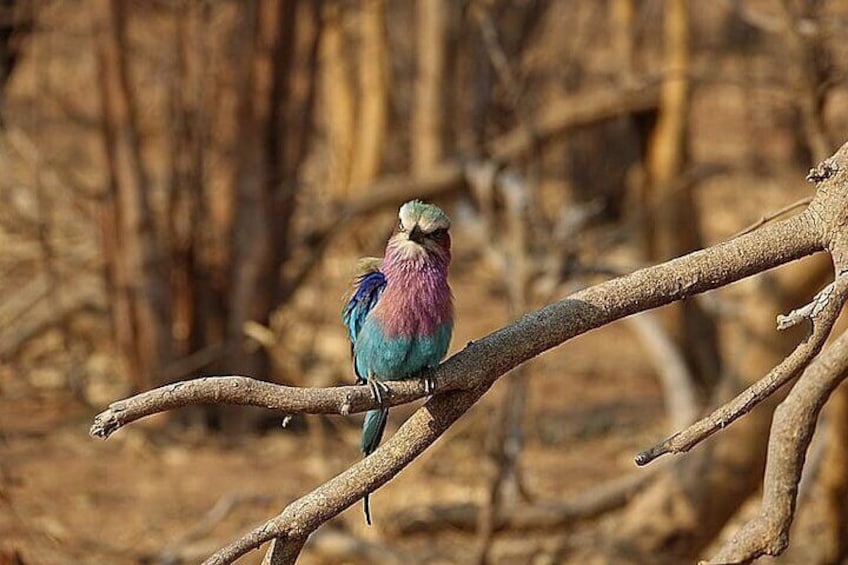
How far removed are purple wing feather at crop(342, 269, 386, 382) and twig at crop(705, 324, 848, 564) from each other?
2.20 feet

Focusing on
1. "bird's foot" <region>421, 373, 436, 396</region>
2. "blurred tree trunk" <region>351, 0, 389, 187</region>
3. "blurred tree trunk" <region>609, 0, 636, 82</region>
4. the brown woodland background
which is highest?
"blurred tree trunk" <region>351, 0, 389, 187</region>

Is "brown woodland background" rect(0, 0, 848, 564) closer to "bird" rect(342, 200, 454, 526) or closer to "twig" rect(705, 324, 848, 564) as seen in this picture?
"bird" rect(342, 200, 454, 526)

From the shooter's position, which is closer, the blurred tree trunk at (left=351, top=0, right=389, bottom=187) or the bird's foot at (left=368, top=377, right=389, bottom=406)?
the bird's foot at (left=368, top=377, right=389, bottom=406)

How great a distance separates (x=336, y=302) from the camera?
888cm

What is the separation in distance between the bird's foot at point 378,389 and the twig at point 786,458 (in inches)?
26.6

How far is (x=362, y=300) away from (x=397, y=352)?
0.14m

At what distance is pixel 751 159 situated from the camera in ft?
44.4

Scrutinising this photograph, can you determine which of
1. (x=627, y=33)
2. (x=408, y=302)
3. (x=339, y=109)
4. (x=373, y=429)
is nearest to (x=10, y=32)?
(x=373, y=429)

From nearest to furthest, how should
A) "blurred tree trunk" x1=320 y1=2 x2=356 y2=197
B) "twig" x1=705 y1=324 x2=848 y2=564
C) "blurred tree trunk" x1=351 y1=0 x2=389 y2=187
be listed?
"twig" x1=705 y1=324 x2=848 y2=564 → "blurred tree trunk" x1=351 y1=0 x2=389 y2=187 → "blurred tree trunk" x1=320 y1=2 x2=356 y2=197

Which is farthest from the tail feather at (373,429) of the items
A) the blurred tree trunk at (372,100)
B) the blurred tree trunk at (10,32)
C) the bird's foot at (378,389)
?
the blurred tree trunk at (372,100)

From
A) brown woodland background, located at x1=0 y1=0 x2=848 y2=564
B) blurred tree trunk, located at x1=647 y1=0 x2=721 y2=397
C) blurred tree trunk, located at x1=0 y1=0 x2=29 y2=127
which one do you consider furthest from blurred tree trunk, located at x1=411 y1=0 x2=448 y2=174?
blurred tree trunk, located at x1=0 y1=0 x2=29 y2=127

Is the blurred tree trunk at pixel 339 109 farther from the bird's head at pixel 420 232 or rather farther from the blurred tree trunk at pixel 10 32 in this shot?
the bird's head at pixel 420 232

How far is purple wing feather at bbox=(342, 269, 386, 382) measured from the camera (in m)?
2.09

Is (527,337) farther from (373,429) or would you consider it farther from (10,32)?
(10,32)
